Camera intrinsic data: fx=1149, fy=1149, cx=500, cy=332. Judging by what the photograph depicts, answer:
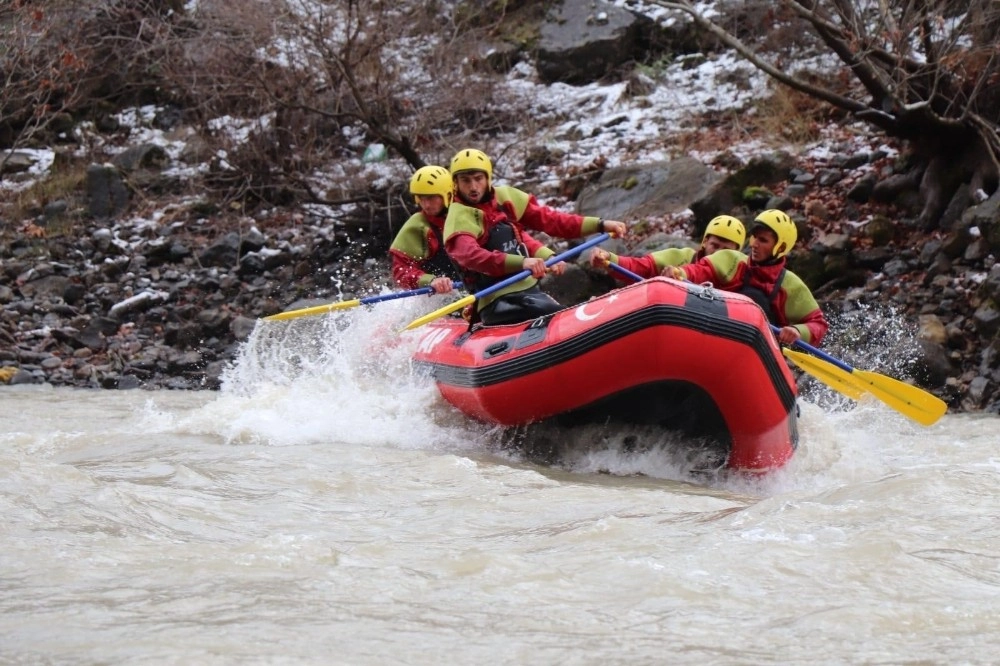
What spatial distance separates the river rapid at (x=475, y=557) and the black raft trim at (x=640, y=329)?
17.1 inches

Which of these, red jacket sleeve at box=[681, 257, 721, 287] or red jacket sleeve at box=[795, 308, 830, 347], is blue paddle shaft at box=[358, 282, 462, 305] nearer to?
red jacket sleeve at box=[681, 257, 721, 287]

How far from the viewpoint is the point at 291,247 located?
1262 centimetres

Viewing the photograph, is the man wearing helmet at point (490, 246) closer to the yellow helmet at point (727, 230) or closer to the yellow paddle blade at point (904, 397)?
the yellow helmet at point (727, 230)

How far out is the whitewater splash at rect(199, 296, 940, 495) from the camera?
5.63m

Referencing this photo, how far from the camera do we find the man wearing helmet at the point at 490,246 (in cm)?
650

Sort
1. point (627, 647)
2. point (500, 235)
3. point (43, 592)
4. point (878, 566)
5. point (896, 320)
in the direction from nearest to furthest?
1. point (627, 647)
2. point (43, 592)
3. point (878, 566)
4. point (500, 235)
5. point (896, 320)

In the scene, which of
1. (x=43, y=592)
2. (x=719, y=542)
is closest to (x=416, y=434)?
(x=719, y=542)

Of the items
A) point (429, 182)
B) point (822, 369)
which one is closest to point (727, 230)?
point (822, 369)

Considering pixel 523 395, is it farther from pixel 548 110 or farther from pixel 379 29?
pixel 548 110

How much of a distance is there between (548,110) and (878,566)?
1202cm

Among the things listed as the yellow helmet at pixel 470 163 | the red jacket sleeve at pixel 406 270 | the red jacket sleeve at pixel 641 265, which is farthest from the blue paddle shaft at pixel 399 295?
the red jacket sleeve at pixel 641 265

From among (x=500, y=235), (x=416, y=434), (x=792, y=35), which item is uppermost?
(x=792, y=35)

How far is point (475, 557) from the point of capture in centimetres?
330

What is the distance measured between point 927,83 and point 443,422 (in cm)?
546
